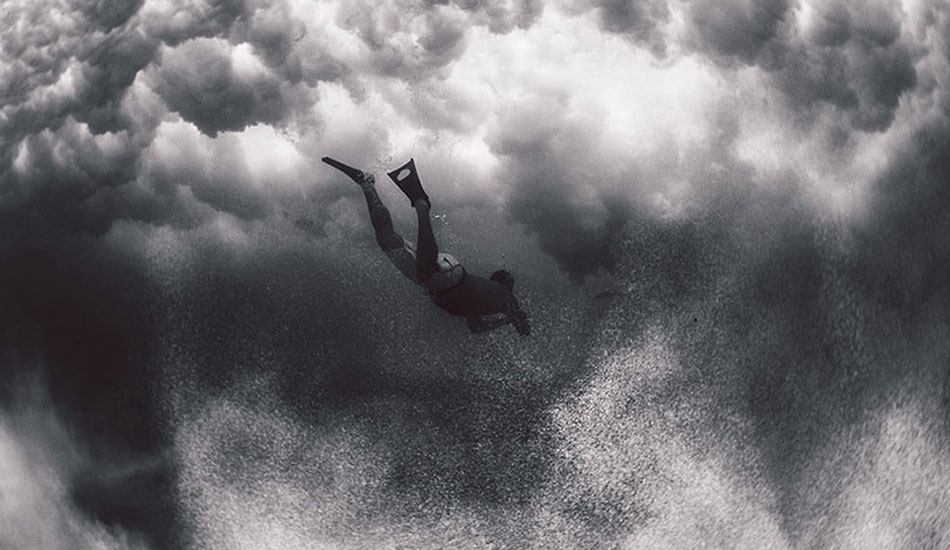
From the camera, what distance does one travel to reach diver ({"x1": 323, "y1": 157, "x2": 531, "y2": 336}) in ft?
20.6

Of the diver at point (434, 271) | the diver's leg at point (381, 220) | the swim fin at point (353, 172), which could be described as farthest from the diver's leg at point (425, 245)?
the swim fin at point (353, 172)

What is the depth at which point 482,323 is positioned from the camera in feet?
21.4

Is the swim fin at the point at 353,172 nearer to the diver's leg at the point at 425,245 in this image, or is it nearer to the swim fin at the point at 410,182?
the swim fin at the point at 410,182

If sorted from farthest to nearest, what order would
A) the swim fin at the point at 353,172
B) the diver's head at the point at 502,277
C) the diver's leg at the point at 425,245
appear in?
the diver's head at the point at 502,277
the swim fin at the point at 353,172
the diver's leg at the point at 425,245

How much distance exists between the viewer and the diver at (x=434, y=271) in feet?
20.6

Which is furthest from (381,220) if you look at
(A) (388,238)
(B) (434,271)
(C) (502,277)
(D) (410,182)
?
(C) (502,277)

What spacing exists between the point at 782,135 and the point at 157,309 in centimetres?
607

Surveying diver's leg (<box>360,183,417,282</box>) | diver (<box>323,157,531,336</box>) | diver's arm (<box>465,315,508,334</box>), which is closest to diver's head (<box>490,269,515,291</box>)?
diver (<box>323,157,531,336</box>)

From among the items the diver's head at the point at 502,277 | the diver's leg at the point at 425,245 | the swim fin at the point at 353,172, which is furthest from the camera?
the diver's head at the point at 502,277

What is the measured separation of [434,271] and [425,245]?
240 mm

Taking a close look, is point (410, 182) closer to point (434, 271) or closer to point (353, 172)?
point (353, 172)

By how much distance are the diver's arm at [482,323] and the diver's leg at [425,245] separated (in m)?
0.55

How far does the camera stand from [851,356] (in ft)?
23.3

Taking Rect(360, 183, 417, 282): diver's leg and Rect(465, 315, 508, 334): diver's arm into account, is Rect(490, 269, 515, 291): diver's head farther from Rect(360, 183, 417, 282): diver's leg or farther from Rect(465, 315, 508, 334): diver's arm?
Rect(360, 183, 417, 282): diver's leg
